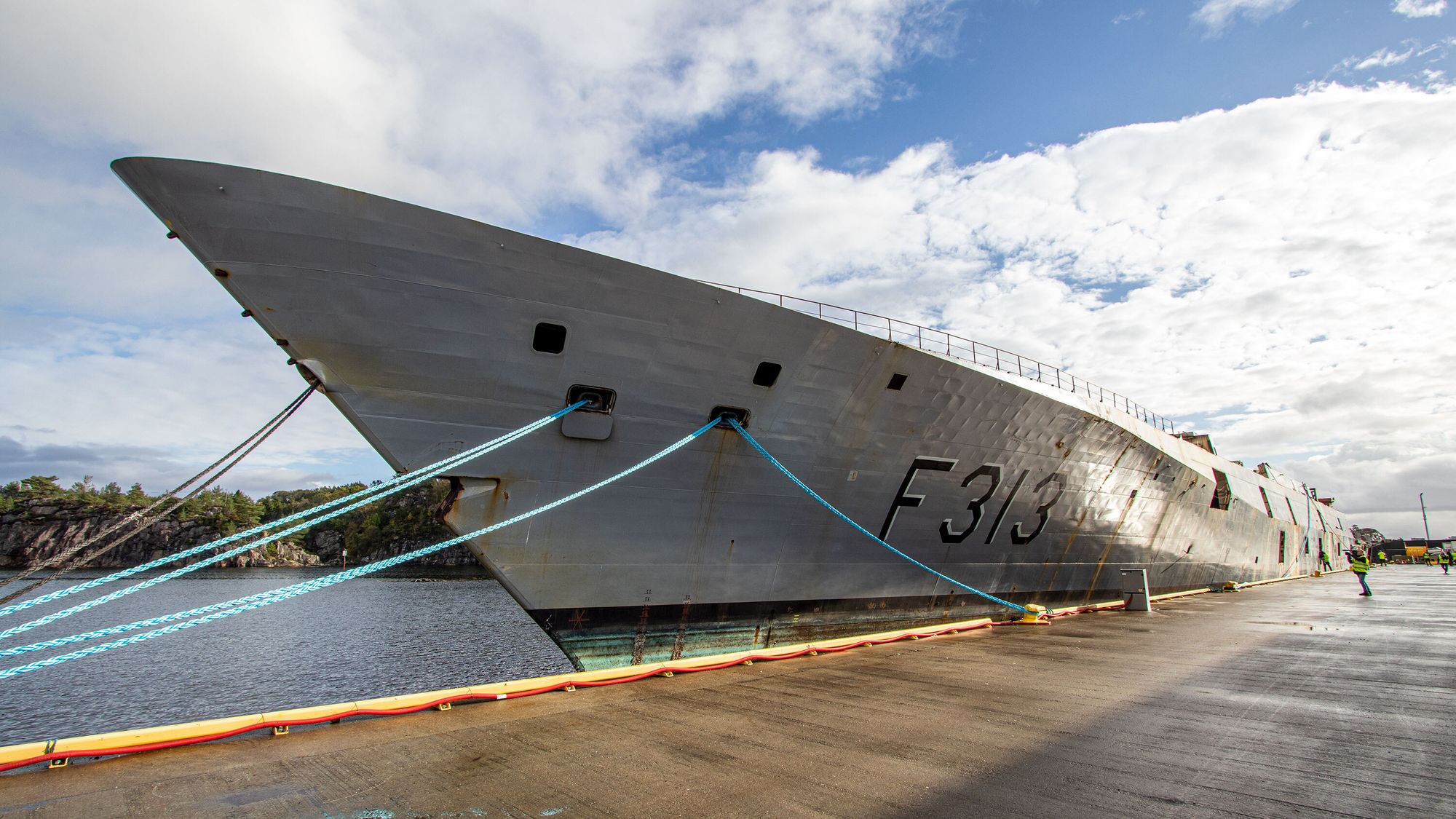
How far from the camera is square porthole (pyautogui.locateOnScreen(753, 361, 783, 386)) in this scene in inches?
315

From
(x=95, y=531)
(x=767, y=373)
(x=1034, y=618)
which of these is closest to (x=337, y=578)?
(x=767, y=373)

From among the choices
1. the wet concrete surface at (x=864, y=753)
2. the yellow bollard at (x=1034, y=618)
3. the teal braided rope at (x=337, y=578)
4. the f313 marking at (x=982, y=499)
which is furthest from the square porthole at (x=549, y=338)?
the yellow bollard at (x=1034, y=618)

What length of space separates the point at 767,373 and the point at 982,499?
5.24 meters

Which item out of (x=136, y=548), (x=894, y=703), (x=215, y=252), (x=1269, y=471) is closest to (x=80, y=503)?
(x=136, y=548)

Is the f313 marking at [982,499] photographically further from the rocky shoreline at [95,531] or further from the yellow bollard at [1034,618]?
Answer: the rocky shoreline at [95,531]

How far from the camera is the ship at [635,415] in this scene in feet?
19.5

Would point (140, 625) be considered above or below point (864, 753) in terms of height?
above

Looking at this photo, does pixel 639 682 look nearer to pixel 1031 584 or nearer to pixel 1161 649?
pixel 1161 649

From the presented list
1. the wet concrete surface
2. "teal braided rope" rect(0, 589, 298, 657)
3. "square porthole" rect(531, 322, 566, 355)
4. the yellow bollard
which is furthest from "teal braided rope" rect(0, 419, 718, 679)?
the yellow bollard

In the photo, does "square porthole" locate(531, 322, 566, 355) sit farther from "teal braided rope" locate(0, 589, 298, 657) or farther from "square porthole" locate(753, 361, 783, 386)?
"teal braided rope" locate(0, 589, 298, 657)

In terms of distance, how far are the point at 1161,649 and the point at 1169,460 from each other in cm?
1057

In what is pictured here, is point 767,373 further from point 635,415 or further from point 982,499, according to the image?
point 982,499

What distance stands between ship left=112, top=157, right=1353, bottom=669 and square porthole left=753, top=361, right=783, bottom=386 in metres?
0.02

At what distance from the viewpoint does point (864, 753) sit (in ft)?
13.3
